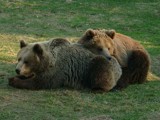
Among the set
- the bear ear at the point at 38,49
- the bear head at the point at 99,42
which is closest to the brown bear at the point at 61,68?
the bear ear at the point at 38,49

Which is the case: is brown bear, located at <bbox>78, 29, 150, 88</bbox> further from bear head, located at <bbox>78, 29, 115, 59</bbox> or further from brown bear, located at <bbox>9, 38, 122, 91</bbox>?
brown bear, located at <bbox>9, 38, 122, 91</bbox>

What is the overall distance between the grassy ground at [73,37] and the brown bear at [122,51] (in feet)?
0.78

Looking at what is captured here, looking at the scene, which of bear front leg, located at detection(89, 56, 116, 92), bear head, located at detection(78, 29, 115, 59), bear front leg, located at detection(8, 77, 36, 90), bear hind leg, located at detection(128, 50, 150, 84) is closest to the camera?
bear front leg, located at detection(8, 77, 36, 90)

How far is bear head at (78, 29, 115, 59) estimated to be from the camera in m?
9.46

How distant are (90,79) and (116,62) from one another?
1.96 feet

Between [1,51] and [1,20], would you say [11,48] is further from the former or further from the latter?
[1,20]

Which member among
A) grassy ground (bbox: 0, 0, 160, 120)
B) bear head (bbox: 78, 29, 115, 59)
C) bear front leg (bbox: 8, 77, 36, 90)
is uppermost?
bear head (bbox: 78, 29, 115, 59)

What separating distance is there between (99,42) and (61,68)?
2.94 feet

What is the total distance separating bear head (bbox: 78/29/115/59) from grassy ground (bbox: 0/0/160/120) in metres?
0.79

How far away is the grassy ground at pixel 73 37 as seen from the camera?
25.7 feet

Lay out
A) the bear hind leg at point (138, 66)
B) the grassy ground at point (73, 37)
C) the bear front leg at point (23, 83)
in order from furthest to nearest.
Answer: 1. the bear hind leg at point (138, 66)
2. the bear front leg at point (23, 83)
3. the grassy ground at point (73, 37)

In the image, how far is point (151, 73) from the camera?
11.0 m

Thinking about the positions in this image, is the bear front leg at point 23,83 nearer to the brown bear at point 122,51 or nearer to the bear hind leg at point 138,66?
the brown bear at point 122,51

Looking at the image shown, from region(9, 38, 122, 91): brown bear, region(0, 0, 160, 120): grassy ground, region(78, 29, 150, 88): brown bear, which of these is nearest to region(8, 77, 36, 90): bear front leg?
region(9, 38, 122, 91): brown bear
